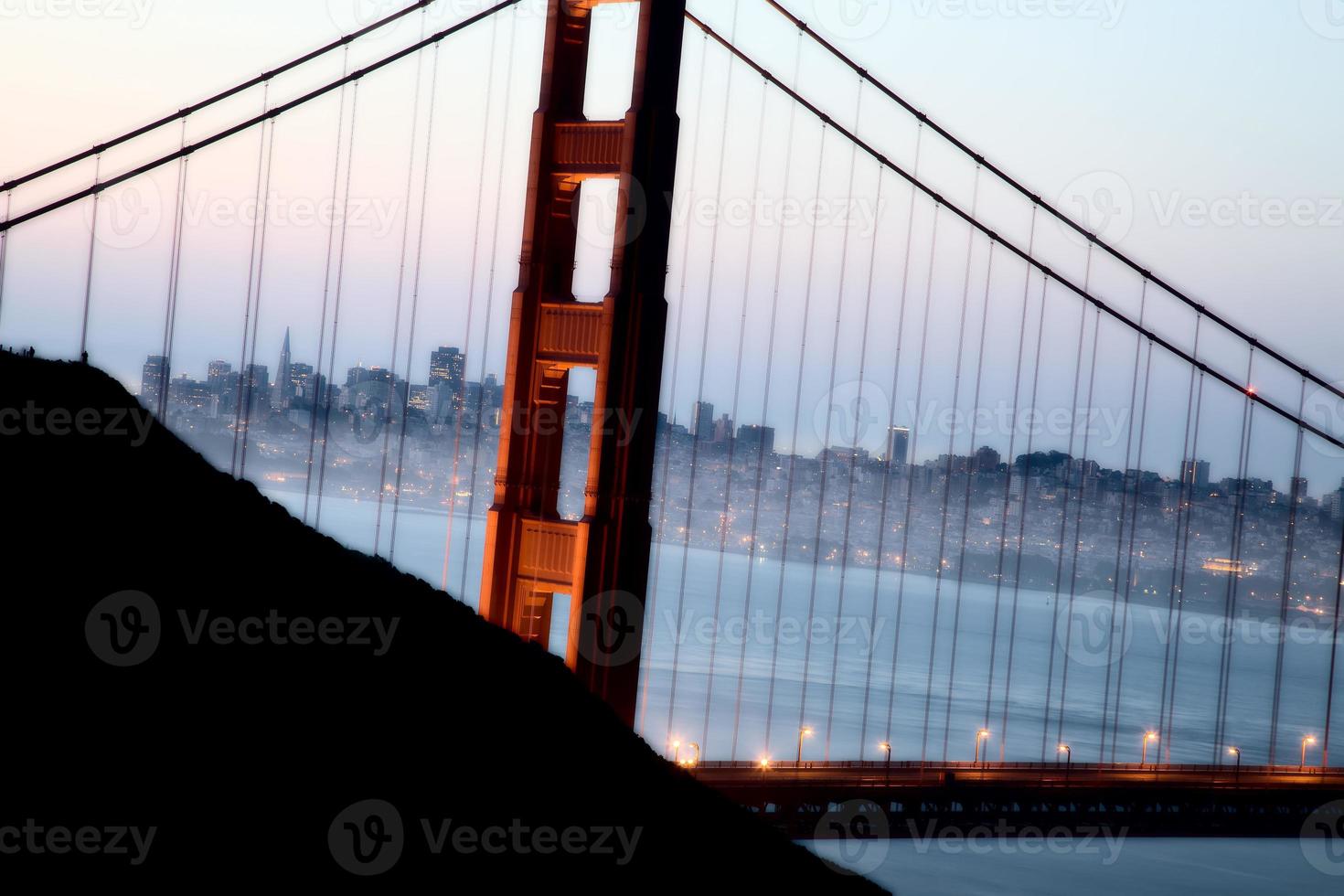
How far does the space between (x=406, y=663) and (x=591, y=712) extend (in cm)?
204

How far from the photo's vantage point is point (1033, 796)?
2730 centimetres

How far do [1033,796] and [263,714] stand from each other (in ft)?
65.8

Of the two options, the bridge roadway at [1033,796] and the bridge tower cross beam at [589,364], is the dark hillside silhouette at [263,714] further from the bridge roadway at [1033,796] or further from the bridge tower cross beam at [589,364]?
the bridge roadway at [1033,796]

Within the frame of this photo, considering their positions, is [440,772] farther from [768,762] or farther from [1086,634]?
[1086,634]

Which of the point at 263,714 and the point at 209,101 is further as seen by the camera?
the point at 209,101

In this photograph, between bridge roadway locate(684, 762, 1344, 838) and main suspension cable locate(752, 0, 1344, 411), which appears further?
main suspension cable locate(752, 0, 1344, 411)

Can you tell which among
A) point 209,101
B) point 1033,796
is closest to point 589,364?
point 209,101

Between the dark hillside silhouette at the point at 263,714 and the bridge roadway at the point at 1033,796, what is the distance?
9950 millimetres

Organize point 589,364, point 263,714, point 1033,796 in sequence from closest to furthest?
point 263,714 < point 589,364 < point 1033,796

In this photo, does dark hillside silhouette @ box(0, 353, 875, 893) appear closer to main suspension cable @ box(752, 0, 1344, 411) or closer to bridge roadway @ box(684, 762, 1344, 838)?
bridge roadway @ box(684, 762, 1344, 838)

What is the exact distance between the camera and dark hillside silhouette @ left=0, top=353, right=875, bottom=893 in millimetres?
9219

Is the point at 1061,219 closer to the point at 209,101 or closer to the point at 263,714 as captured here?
the point at 209,101

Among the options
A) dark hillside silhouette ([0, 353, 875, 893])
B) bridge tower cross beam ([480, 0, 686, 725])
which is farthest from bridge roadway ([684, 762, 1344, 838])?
dark hillside silhouette ([0, 353, 875, 893])

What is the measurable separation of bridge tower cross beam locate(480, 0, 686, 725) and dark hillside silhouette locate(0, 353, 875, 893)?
16.3 ft
